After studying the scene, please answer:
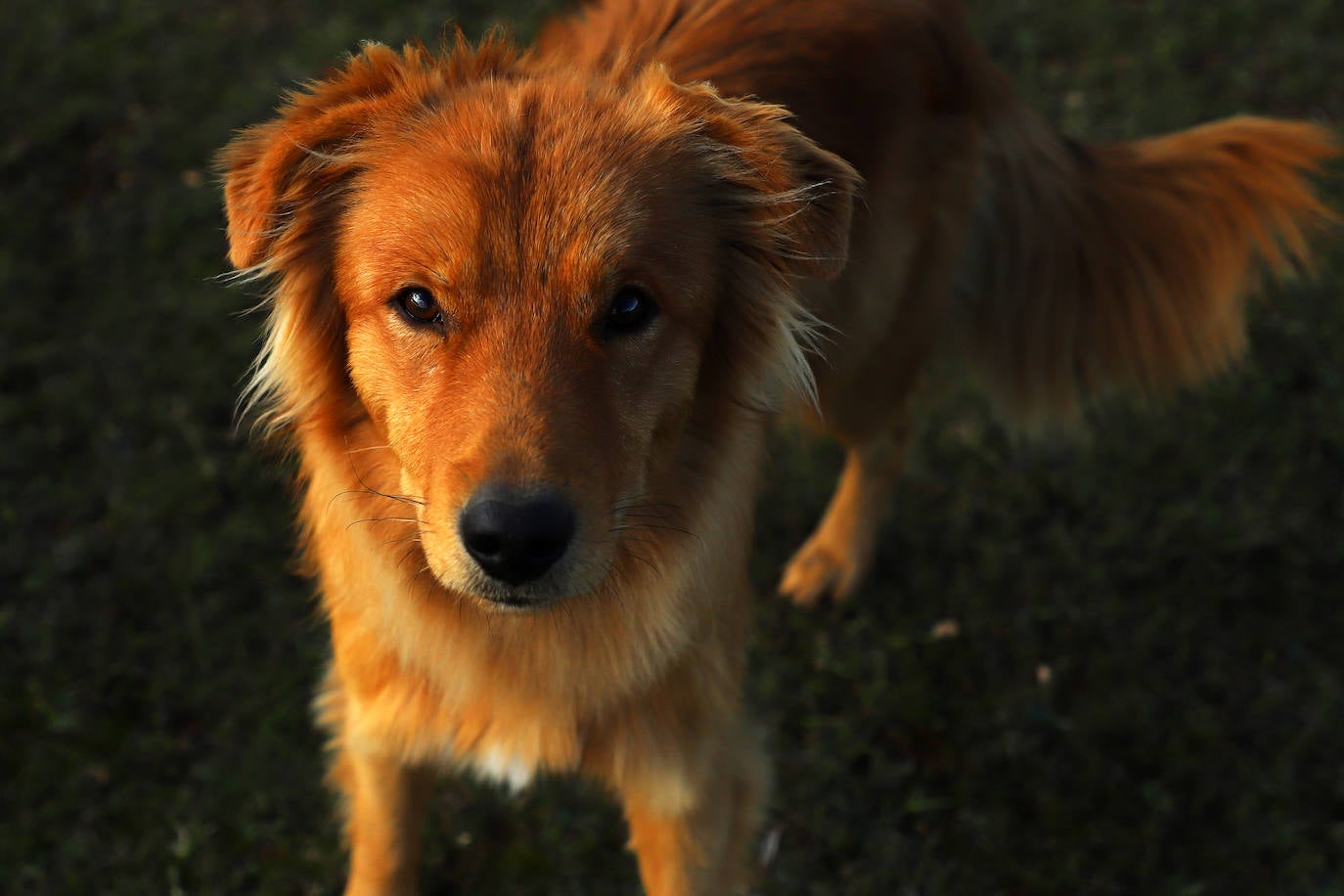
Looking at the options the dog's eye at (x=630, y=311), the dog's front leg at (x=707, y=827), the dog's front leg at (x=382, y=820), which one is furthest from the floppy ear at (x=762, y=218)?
the dog's front leg at (x=382, y=820)

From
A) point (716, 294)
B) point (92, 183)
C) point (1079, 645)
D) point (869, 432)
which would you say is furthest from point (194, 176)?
point (1079, 645)

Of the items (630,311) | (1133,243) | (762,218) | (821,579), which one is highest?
(762,218)

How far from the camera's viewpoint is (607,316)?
7.80 ft

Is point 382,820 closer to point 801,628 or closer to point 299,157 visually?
point 801,628

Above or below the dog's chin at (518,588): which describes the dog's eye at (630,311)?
above

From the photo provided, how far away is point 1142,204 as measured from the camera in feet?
12.9

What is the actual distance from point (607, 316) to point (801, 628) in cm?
211

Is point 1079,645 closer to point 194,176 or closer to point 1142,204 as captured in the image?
point 1142,204

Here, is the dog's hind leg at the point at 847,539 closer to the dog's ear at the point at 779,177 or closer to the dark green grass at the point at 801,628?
the dark green grass at the point at 801,628

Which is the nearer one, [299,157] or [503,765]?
[299,157]

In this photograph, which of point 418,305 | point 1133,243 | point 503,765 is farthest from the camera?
point 1133,243

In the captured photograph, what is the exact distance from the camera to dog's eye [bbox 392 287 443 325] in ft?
7.72

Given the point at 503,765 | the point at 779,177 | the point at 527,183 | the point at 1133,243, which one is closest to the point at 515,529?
the point at 527,183

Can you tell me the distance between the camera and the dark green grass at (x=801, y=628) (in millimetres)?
3670
